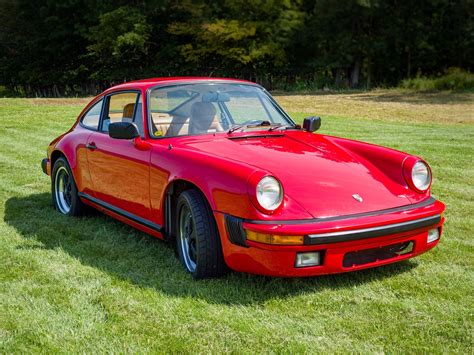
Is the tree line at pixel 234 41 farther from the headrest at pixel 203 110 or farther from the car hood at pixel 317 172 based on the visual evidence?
the car hood at pixel 317 172

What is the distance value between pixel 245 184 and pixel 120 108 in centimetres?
240

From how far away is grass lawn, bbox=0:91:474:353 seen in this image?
3062 mm

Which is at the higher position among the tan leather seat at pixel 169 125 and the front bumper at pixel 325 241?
the tan leather seat at pixel 169 125

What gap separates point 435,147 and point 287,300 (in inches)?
308

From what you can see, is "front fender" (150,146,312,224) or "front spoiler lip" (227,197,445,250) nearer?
"front spoiler lip" (227,197,445,250)

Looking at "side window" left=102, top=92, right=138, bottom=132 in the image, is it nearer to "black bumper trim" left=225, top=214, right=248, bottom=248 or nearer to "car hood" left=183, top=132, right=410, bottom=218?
"car hood" left=183, top=132, right=410, bottom=218

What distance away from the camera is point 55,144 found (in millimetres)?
6293

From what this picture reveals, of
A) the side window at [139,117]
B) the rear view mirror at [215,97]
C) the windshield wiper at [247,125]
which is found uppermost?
the rear view mirror at [215,97]

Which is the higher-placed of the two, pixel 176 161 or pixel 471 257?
pixel 176 161

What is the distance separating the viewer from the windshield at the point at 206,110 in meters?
4.76

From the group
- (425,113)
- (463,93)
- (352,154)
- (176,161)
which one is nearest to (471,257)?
(352,154)

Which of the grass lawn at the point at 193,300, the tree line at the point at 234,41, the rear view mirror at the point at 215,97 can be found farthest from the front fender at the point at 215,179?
the tree line at the point at 234,41

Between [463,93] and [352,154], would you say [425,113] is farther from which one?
[352,154]

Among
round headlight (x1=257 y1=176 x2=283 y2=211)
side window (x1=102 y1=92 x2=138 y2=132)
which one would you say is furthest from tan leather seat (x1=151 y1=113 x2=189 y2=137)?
round headlight (x1=257 y1=176 x2=283 y2=211)
